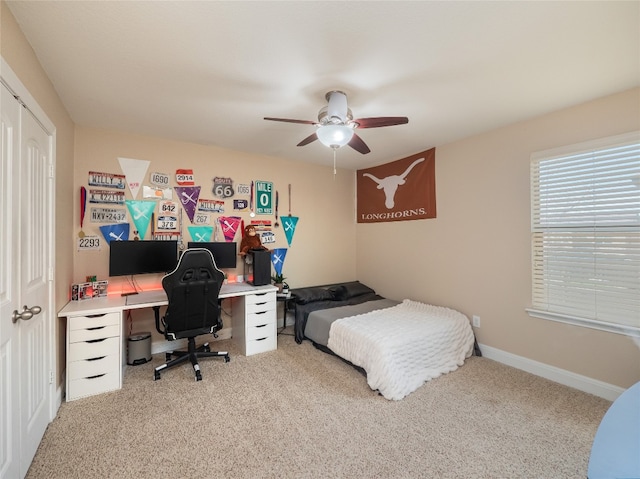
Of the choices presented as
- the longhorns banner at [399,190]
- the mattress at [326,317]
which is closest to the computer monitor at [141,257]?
the mattress at [326,317]

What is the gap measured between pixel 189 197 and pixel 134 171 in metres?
0.59

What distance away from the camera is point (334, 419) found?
2.00 metres

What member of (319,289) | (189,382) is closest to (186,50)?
(189,382)

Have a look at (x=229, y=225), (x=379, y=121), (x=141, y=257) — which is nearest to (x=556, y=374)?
(x=379, y=121)

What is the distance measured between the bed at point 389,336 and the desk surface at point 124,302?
2.46 ft

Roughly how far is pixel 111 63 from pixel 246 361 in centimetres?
268

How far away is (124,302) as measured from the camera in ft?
8.23

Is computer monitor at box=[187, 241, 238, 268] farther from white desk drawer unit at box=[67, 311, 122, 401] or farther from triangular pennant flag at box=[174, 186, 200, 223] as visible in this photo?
white desk drawer unit at box=[67, 311, 122, 401]

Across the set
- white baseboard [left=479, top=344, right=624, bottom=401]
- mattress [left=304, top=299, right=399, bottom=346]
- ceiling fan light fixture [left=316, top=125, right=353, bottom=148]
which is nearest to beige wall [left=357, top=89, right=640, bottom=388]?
white baseboard [left=479, top=344, right=624, bottom=401]

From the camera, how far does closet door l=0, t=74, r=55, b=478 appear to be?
134 cm

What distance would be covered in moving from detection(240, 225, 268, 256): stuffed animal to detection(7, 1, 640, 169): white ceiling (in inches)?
54.4

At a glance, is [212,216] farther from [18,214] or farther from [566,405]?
[566,405]

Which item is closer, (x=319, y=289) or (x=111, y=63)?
(x=111, y=63)

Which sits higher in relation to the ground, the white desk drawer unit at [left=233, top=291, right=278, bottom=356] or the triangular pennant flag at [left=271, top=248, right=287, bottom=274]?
the triangular pennant flag at [left=271, top=248, right=287, bottom=274]
